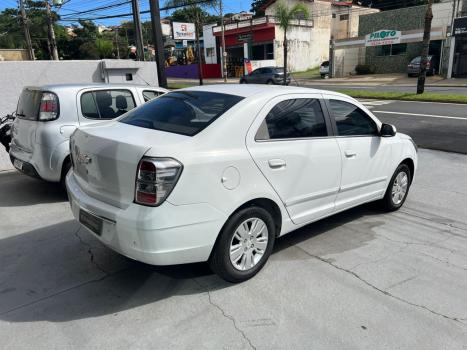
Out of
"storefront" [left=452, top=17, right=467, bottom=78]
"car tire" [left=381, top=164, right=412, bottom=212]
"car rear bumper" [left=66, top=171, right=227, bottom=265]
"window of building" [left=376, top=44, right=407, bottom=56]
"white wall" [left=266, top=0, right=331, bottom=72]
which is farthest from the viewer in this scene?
"white wall" [left=266, top=0, right=331, bottom=72]

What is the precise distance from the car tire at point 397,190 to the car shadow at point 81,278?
0.81 metres

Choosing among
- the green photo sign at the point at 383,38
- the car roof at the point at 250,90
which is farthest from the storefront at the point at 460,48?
the car roof at the point at 250,90

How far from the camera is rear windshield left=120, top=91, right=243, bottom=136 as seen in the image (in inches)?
130

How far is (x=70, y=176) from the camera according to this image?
383cm

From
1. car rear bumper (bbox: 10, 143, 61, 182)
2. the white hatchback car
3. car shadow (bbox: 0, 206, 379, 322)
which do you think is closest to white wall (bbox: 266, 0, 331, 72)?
car rear bumper (bbox: 10, 143, 61, 182)

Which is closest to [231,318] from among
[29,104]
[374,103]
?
[29,104]

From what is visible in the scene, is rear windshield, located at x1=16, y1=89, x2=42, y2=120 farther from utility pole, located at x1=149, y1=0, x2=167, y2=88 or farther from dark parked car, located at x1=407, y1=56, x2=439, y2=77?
dark parked car, located at x1=407, y1=56, x2=439, y2=77

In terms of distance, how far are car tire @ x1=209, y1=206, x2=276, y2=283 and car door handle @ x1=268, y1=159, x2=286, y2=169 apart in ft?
1.24

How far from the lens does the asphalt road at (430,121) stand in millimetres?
9031

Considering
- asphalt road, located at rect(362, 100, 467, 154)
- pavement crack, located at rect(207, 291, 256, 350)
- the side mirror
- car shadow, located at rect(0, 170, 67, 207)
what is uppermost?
the side mirror

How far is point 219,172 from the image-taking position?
119 inches

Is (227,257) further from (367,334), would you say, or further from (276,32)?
(276,32)

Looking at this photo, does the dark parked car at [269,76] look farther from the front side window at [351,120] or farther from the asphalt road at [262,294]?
the asphalt road at [262,294]

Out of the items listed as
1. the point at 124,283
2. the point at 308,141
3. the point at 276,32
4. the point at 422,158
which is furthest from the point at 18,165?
the point at 276,32
